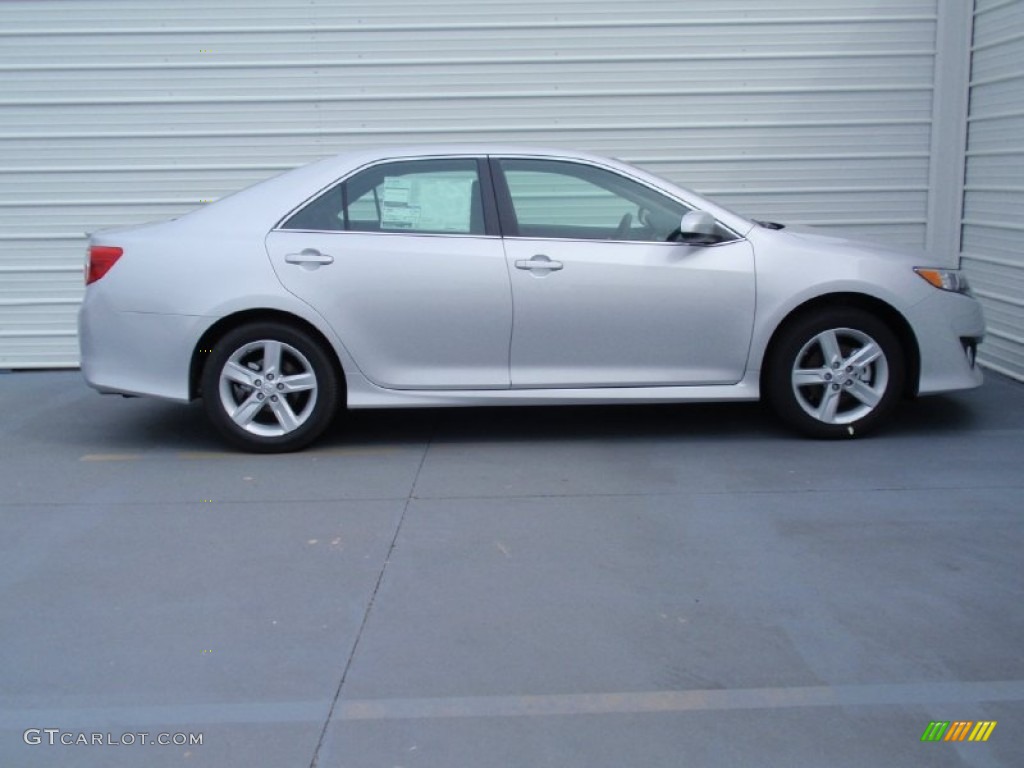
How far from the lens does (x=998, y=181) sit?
8367 mm

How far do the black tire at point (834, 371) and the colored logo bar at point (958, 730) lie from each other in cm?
314

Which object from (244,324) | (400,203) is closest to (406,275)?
(400,203)

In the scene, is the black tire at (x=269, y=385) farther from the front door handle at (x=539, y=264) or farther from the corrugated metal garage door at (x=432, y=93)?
the corrugated metal garage door at (x=432, y=93)

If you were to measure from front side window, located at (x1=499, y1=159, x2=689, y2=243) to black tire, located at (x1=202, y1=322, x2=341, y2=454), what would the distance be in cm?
130

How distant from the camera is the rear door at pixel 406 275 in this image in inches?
249

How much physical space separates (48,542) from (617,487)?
2559 mm

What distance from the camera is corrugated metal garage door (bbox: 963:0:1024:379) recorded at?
319 inches

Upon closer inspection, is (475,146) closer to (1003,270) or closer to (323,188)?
(323,188)

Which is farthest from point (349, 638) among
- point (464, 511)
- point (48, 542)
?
point (48, 542)

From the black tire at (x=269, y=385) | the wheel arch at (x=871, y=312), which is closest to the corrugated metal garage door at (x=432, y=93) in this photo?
the wheel arch at (x=871, y=312)

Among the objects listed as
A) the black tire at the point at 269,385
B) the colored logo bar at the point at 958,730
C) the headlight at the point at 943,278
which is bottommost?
the colored logo bar at the point at 958,730

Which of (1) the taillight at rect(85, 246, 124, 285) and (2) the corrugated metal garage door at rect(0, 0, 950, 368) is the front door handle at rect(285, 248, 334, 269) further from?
(2) the corrugated metal garage door at rect(0, 0, 950, 368)

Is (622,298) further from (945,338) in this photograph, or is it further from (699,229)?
(945,338)

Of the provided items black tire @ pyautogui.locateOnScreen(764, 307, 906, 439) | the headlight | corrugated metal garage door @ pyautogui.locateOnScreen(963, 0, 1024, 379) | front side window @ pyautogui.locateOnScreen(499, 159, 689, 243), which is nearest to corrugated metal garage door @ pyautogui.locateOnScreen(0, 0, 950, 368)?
corrugated metal garage door @ pyautogui.locateOnScreen(963, 0, 1024, 379)
